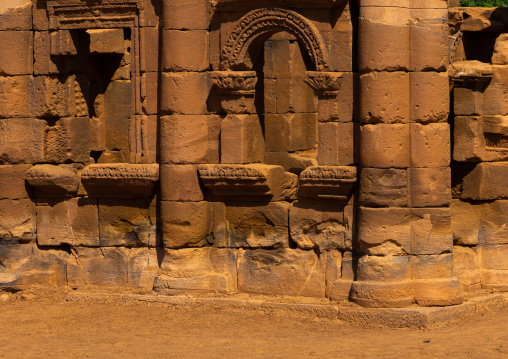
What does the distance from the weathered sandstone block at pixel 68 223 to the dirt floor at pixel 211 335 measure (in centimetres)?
95

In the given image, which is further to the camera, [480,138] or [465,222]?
[465,222]

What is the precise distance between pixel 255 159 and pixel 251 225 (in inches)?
33.1

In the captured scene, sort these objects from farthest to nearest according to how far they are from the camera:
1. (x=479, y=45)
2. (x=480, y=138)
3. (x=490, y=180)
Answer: (x=479, y=45) → (x=490, y=180) → (x=480, y=138)

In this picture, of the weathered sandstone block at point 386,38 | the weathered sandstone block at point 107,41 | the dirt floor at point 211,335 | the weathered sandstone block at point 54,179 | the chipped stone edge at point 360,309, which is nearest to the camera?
the dirt floor at point 211,335

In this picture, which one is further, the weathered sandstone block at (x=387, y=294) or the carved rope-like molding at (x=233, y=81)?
the carved rope-like molding at (x=233, y=81)

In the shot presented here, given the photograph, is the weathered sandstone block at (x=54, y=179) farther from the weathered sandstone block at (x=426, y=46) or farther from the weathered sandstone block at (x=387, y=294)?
the weathered sandstone block at (x=426, y=46)

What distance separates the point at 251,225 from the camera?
46.1 feet

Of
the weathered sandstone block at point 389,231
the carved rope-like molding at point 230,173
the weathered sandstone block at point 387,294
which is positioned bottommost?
the weathered sandstone block at point 387,294

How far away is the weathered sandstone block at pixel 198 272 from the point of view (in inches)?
551

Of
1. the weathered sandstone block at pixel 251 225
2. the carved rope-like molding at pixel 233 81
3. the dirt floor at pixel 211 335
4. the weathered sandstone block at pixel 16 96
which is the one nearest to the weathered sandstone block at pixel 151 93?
the carved rope-like molding at pixel 233 81

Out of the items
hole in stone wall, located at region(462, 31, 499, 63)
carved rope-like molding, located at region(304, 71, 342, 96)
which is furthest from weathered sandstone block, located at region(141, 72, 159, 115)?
hole in stone wall, located at region(462, 31, 499, 63)

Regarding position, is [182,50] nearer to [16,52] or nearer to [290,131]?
[16,52]

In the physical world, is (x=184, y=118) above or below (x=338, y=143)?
above

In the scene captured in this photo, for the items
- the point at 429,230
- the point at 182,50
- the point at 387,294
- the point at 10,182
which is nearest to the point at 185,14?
the point at 182,50
